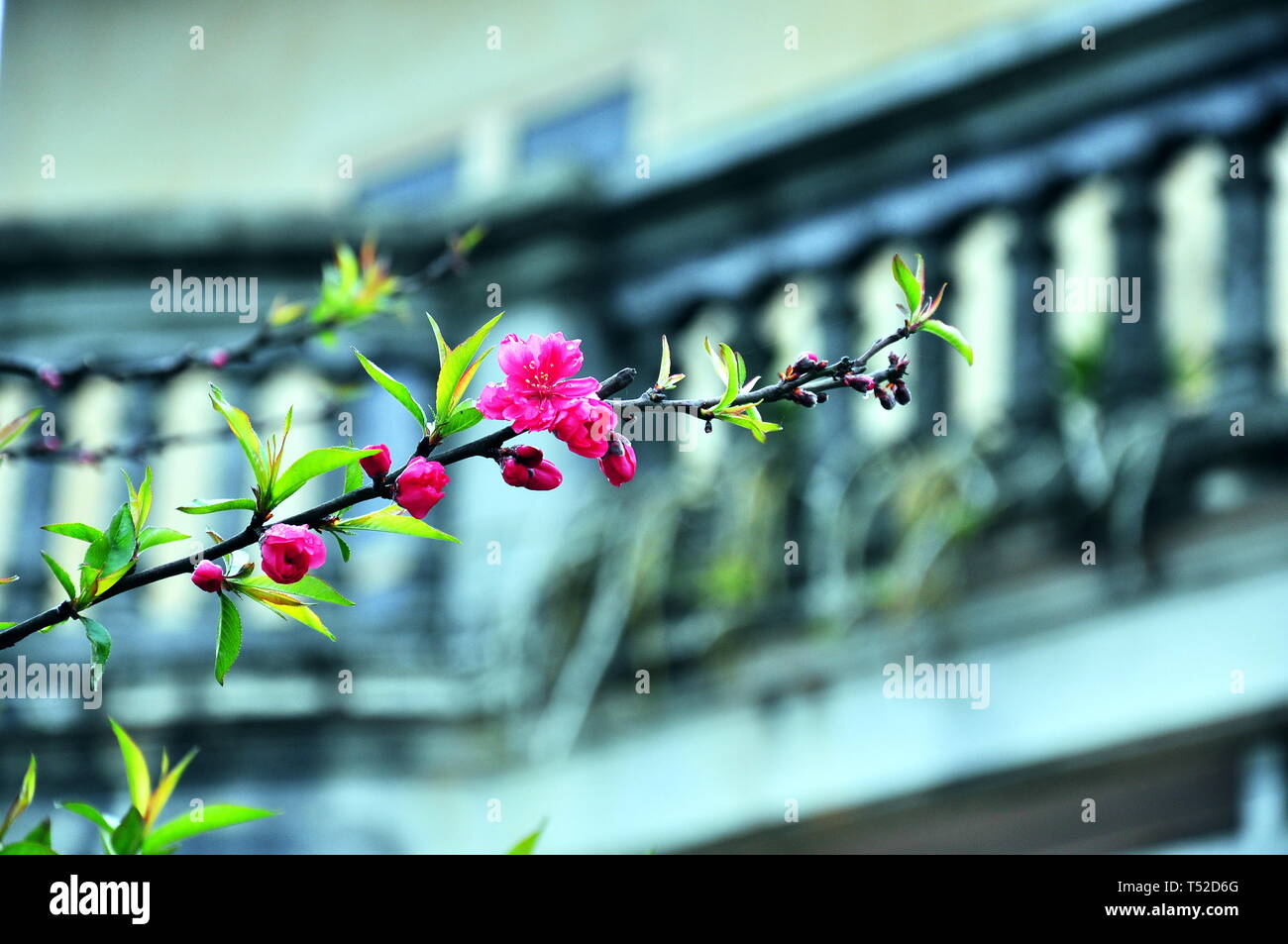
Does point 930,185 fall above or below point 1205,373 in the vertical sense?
above

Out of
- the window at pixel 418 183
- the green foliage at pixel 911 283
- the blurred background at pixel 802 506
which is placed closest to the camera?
the green foliage at pixel 911 283

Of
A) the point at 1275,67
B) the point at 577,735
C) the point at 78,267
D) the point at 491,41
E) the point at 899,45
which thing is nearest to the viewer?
the point at 1275,67

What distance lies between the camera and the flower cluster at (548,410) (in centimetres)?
103

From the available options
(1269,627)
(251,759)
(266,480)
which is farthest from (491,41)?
(266,480)

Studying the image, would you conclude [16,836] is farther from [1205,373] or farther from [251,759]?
[1205,373]

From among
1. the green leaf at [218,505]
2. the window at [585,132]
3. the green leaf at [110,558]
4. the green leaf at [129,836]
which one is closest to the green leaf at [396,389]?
the green leaf at [218,505]

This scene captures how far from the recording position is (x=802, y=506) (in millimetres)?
3375

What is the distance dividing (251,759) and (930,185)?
7.05 feet

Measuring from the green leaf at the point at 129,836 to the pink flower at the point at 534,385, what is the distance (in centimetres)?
51

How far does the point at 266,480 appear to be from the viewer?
1073 millimetres

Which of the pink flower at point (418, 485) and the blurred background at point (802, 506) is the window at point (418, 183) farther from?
the pink flower at point (418, 485)

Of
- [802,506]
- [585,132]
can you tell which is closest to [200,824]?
[802,506]

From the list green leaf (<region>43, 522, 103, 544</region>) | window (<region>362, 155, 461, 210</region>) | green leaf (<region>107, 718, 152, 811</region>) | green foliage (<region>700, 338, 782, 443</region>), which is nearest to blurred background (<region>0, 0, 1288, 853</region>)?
green leaf (<region>107, 718, 152, 811</region>)

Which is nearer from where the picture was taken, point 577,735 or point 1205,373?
point 1205,373
